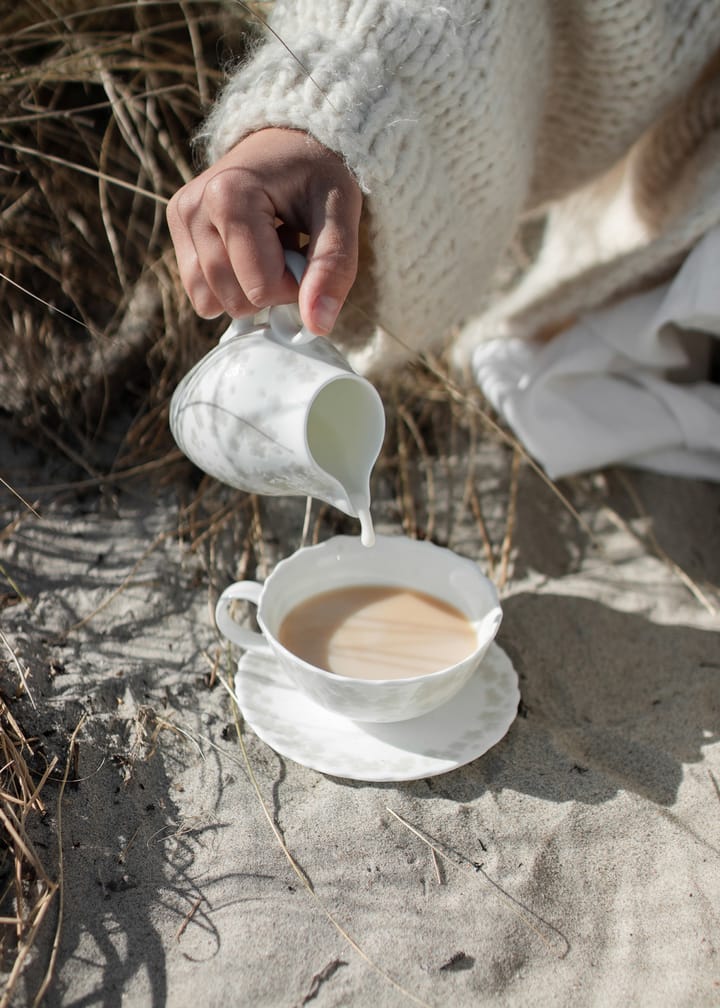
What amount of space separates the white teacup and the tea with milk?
0.01 metres

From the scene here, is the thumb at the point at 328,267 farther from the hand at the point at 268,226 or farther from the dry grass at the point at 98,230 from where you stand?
the dry grass at the point at 98,230

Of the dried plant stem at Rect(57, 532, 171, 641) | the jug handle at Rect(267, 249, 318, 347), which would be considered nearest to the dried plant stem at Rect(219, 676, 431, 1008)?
the dried plant stem at Rect(57, 532, 171, 641)

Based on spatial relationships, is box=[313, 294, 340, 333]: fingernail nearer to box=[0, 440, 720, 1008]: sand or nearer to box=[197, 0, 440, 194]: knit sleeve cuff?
box=[197, 0, 440, 194]: knit sleeve cuff

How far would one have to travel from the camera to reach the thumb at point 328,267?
0.92 metres

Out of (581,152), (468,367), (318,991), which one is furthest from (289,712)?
(581,152)

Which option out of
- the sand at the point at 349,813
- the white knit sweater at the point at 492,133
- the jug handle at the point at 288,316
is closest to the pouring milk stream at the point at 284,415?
the jug handle at the point at 288,316

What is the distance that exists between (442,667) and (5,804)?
0.48 m

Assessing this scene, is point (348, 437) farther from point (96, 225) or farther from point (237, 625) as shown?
point (96, 225)

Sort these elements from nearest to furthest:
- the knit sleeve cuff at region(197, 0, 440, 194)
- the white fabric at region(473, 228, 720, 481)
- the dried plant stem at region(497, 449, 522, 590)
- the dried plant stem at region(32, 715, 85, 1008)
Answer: the dried plant stem at region(32, 715, 85, 1008) → the knit sleeve cuff at region(197, 0, 440, 194) → the dried plant stem at region(497, 449, 522, 590) → the white fabric at region(473, 228, 720, 481)

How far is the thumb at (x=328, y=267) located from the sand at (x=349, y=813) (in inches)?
19.0

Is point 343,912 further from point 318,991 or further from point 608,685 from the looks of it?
point 608,685

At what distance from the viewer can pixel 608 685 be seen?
1200 mm

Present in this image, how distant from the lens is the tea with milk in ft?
3.53

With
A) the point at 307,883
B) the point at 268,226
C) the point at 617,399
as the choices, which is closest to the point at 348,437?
the point at 268,226
